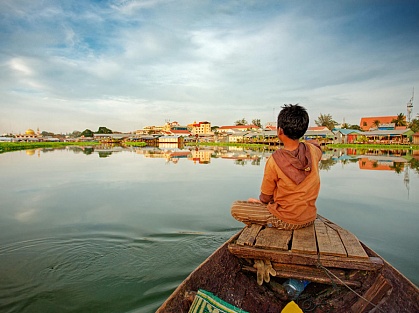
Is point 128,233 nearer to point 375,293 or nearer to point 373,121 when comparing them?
point 375,293

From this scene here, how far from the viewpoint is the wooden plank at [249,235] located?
82.4 inches

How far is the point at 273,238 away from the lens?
7.13 ft

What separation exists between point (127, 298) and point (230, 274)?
1235mm

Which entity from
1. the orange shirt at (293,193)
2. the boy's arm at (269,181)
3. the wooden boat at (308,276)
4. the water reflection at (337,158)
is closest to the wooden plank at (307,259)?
the wooden boat at (308,276)

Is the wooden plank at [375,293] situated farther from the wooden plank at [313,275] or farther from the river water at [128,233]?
the river water at [128,233]

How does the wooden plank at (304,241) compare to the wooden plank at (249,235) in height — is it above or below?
below

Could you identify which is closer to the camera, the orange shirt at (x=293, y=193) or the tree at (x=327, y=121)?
the orange shirt at (x=293, y=193)

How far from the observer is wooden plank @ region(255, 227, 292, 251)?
6.68 feet

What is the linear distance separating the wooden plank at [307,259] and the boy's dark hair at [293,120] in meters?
0.94

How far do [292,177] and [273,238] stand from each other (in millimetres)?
509

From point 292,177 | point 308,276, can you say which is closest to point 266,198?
point 292,177

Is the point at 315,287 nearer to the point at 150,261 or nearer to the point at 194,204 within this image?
the point at 150,261

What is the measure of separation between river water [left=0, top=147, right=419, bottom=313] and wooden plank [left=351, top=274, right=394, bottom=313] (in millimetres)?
1826

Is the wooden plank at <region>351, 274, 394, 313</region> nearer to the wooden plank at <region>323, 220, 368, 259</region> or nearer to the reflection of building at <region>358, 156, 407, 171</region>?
the wooden plank at <region>323, 220, 368, 259</region>
